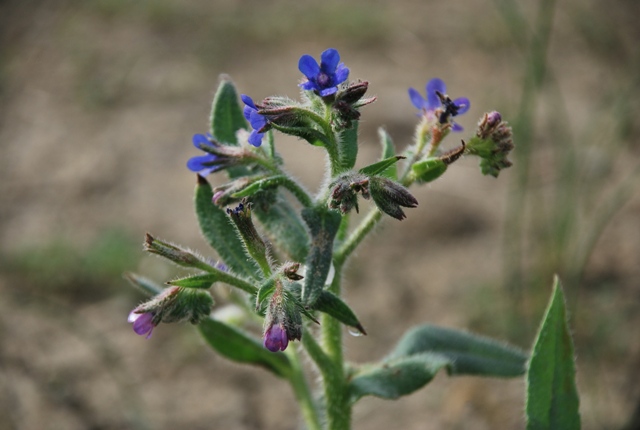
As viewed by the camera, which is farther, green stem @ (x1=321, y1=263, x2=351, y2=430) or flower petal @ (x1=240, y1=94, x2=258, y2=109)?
green stem @ (x1=321, y1=263, x2=351, y2=430)

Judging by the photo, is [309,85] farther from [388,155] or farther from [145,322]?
[145,322]

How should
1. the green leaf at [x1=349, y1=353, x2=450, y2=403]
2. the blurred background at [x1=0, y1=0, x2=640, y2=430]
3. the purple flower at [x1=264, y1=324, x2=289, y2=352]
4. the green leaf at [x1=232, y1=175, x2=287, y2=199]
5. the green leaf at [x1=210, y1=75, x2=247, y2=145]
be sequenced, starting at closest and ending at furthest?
the purple flower at [x1=264, y1=324, x2=289, y2=352] → the green leaf at [x1=232, y1=175, x2=287, y2=199] → the green leaf at [x1=349, y1=353, x2=450, y2=403] → the green leaf at [x1=210, y1=75, x2=247, y2=145] → the blurred background at [x1=0, y1=0, x2=640, y2=430]

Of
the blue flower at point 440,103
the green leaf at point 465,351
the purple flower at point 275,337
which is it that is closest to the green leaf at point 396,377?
the green leaf at point 465,351

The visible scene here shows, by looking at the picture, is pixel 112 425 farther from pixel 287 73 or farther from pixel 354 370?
pixel 287 73

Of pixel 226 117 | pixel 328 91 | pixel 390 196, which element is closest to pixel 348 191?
pixel 390 196

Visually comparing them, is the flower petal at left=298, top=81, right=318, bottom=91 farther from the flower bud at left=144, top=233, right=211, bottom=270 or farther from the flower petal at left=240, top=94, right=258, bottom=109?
the flower bud at left=144, top=233, right=211, bottom=270

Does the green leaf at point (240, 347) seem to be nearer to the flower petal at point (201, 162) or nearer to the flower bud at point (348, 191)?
the flower petal at point (201, 162)

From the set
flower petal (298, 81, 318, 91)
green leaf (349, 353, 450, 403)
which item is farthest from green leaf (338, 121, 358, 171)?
green leaf (349, 353, 450, 403)
